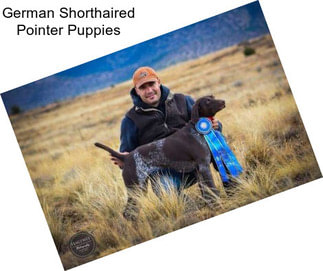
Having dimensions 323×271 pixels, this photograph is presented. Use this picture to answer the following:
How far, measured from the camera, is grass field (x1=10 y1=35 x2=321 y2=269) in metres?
6.08

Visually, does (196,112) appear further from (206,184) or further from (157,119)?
(206,184)

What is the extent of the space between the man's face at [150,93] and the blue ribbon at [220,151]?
0.62 m

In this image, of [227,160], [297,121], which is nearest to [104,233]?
[227,160]

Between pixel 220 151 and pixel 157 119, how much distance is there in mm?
857

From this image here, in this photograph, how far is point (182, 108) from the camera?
6215 mm

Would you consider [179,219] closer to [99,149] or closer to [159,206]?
[159,206]

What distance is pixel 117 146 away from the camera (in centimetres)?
649

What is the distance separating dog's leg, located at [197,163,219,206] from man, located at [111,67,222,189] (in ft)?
1.85

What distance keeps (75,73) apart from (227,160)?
2.30 m

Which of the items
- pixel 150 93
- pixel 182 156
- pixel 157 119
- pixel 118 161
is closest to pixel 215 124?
pixel 182 156
